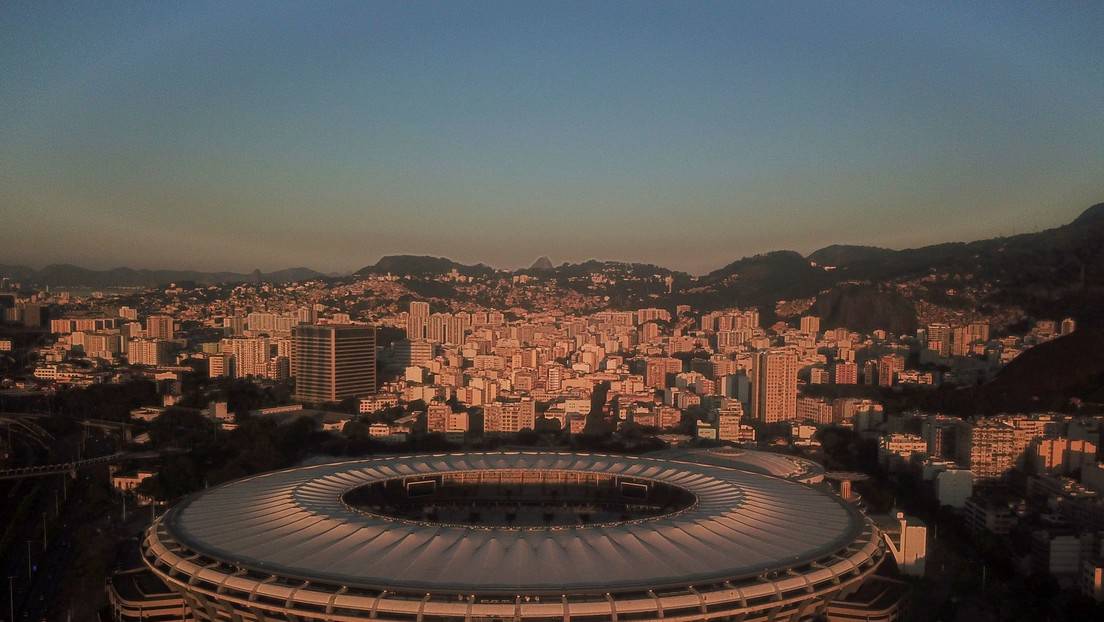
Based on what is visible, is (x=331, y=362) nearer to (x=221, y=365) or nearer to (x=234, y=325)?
(x=221, y=365)

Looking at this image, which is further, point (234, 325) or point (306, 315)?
point (306, 315)

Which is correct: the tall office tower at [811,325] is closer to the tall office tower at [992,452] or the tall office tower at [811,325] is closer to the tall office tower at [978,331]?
the tall office tower at [978,331]

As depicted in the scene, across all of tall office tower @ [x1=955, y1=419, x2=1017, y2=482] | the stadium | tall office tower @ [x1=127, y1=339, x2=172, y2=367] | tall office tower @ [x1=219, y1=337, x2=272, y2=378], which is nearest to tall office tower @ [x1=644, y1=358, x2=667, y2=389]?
tall office tower @ [x1=219, y1=337, x2=272, y2=378]

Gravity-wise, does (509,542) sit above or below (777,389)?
above

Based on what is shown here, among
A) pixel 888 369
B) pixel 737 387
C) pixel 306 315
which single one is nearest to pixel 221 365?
pixel 306 315

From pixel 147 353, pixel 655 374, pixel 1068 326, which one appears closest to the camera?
pixel 1068 326

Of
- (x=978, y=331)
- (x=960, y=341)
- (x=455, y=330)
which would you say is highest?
(x=978, y=331)

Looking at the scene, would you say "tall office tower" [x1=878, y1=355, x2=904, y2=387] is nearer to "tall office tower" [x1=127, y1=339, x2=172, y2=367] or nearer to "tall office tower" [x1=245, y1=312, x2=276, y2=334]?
"tall office tower" [x1=245, y1=312, x2=276, y2=334]

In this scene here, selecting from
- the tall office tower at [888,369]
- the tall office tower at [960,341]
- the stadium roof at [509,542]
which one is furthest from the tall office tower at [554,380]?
the stadium roof at [509,542]
